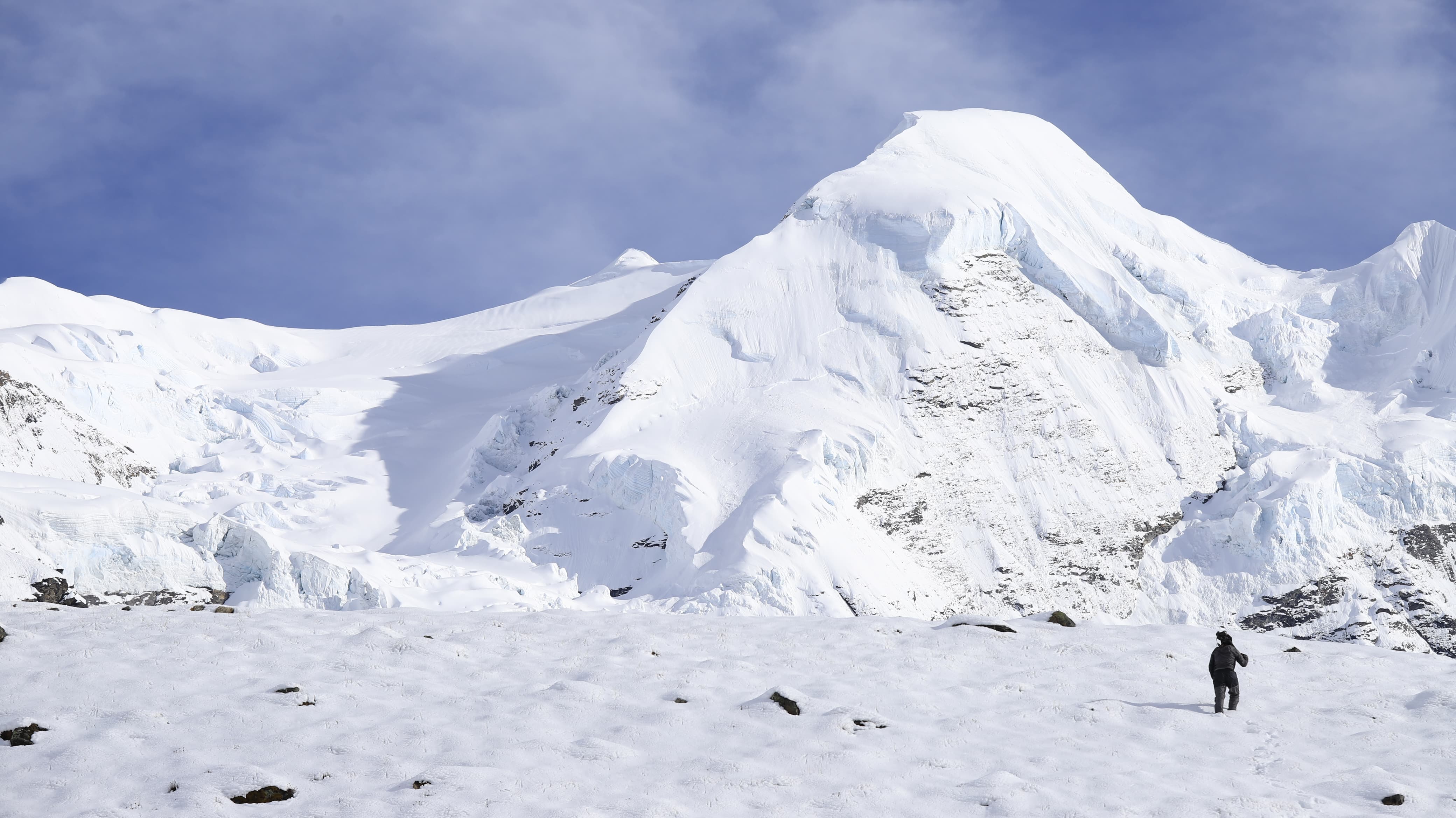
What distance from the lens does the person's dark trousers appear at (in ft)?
72.5

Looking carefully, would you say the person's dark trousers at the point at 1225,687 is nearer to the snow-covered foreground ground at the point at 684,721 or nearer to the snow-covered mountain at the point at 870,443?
the snow-covered foreground ground at the point at 684,721

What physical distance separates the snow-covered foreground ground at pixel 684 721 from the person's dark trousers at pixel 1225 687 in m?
0.30

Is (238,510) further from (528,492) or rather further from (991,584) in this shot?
(991,584)

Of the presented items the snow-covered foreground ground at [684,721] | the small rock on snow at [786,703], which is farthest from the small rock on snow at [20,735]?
the small rock on snow at [786,703]

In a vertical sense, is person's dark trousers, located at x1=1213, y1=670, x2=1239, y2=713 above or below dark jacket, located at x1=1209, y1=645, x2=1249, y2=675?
below

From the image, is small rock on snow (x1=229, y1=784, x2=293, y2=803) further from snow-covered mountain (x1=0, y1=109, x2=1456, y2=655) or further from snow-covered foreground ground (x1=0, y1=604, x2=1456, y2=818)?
snow-covered mountain (x1=0, y1=109, x2=1456, y2=655)

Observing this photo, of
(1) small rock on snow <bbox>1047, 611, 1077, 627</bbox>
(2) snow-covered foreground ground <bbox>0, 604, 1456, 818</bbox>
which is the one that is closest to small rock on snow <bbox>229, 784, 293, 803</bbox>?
(2) snow-covered foreground ground <bbox>0, 604, 1456, 818</bbox>

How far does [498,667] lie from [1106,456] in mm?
87294

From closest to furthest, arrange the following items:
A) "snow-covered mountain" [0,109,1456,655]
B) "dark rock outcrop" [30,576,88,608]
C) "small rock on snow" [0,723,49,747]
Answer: "small rock on snow" [0,723,49,747] < "dark rock outcrop" [30,576,88,608] < "snow-covered mountain" [0,109,1456,655]

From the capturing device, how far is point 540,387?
128250mm

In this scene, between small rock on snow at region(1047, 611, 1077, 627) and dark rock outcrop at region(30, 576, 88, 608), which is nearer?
small rock on snow at region(1047, 611, 1077, 627)

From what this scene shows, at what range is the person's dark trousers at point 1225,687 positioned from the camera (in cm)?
Answer: 2211

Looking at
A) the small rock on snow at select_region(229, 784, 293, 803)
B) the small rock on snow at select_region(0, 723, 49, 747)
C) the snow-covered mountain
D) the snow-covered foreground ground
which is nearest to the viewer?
the small rock on snow at select_region(229, 784, 293, 803)

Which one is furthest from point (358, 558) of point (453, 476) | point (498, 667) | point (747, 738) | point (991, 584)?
point (747, 738)
